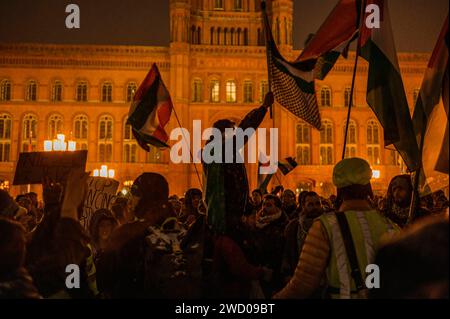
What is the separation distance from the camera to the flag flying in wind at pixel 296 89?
18.4ft

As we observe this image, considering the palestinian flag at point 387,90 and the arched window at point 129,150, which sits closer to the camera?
the palestinian flag at point 387,90

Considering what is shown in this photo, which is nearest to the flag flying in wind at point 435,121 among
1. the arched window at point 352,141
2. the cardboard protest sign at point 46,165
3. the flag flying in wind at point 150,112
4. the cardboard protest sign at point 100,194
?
the cardboard protest sign at point 46,165

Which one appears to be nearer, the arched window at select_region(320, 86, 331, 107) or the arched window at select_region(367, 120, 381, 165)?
the arched window at select_region(367, 120, 381, 165)

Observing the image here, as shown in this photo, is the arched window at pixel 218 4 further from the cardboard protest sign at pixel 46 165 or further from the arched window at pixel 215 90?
the cardboard protest sign at pixel 46 165

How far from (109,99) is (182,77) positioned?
5.39 metres

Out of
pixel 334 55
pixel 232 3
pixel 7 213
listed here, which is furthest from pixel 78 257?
pixel 232 3

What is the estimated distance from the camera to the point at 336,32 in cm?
551

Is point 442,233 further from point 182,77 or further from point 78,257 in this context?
point 182,77

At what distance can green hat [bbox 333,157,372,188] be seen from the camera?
292 cm

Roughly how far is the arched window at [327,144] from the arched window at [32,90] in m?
20.0

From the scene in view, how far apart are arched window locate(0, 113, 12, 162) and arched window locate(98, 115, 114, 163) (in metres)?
6.02

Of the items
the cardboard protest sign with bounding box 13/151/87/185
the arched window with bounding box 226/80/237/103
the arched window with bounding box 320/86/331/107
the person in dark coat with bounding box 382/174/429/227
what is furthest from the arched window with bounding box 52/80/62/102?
the person in dark coat with bounding box 382/174/429/227

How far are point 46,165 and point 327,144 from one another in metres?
32.5

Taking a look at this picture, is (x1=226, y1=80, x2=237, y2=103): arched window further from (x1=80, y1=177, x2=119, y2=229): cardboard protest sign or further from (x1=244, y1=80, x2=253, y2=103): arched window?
(x1=80, y1=177, x2=119, y2=229): cardboard protest sign
